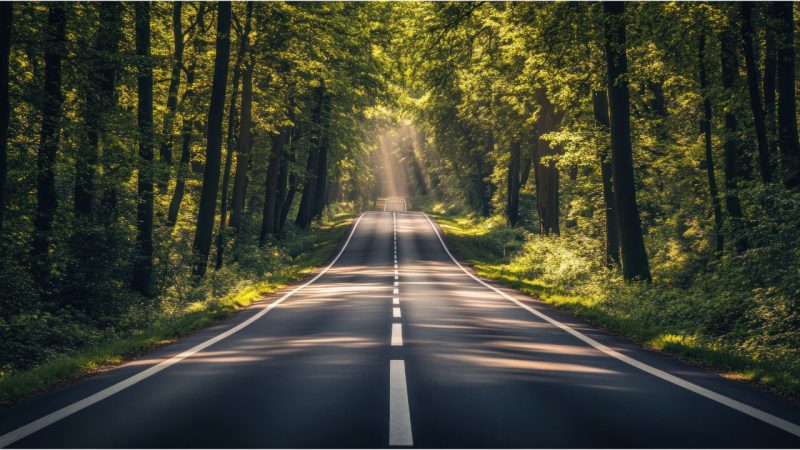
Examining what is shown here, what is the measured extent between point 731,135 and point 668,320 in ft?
23.7

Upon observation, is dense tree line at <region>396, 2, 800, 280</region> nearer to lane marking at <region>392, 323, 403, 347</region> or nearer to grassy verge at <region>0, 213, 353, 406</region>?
lane marking at <region>392, 323, 403, 347</region>

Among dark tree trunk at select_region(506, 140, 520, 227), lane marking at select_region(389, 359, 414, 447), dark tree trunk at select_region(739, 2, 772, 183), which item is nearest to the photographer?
lane marking at select_region(389, 359, 414, 447)

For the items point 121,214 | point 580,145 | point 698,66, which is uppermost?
point 698,66

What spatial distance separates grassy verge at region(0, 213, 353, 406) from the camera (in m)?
7.93

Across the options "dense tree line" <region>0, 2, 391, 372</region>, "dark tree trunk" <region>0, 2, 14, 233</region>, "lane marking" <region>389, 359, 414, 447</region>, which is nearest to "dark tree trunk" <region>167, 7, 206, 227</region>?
"dense tree line" <region>0, 2, 391, 372</region>

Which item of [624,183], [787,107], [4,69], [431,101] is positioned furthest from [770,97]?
[431,101]

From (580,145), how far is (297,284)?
1073 cm

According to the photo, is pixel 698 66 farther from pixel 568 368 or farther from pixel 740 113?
pixel 568 368

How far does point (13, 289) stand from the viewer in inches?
559

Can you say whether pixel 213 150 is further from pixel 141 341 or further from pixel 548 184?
pixel 548 184

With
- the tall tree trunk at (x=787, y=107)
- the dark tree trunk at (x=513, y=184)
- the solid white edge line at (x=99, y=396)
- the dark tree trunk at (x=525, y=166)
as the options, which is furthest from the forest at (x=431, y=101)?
the dark tree trunk at (x=513, y=184)

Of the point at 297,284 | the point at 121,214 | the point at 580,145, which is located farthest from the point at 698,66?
the point at 121,214

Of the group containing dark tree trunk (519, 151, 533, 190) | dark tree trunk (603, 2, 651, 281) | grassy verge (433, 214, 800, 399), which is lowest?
grassy verge (433, 214, 800, 399)

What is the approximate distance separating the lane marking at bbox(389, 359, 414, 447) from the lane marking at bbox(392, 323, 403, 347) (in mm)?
1973
